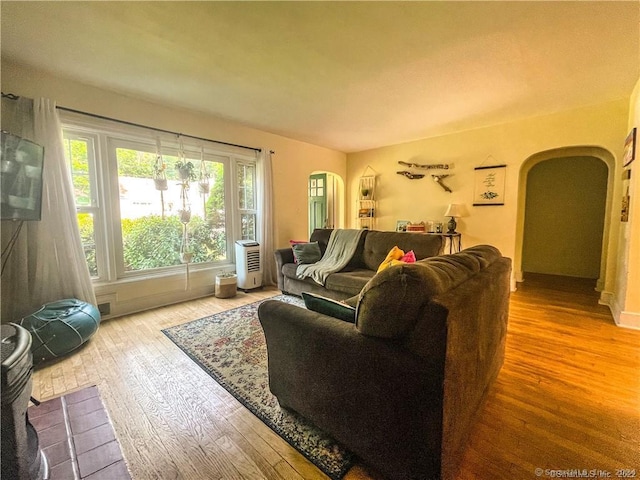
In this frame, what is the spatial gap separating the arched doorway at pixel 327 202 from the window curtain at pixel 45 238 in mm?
4119

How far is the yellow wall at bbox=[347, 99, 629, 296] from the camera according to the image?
3262 mm

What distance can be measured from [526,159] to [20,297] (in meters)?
6.03

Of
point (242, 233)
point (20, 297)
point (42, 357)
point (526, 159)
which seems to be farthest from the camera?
point (242, 233)

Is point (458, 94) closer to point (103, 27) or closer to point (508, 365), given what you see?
point (508, 365)

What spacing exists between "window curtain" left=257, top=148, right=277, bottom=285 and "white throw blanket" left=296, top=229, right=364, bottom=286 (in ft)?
2.95

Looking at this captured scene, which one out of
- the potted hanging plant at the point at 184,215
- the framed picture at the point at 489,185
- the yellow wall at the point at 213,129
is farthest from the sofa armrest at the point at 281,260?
the framed picture at the point at 489,185

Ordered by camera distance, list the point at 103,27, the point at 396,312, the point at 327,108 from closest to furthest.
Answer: the point at 396,312 → the point at 103,27 → the point at 327,108

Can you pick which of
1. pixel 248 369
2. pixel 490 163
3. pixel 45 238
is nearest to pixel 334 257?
pixel 248 369

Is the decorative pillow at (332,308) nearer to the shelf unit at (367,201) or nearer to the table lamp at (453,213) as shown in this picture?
the table lamp at (453,213)

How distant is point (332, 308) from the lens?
4.42 feet

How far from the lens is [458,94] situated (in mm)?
2865

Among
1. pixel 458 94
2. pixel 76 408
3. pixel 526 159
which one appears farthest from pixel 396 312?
pixel 526 159

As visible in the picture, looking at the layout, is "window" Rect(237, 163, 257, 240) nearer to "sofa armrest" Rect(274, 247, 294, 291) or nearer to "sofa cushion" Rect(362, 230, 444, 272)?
"sofa armrest" Rect(274, 247, 294, 291)

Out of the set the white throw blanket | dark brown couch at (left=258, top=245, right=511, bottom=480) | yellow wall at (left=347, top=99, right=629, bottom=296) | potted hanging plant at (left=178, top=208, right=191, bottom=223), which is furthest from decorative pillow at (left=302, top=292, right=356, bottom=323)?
yellow wall at (left=347, top=99, right=629, bottom=296)
